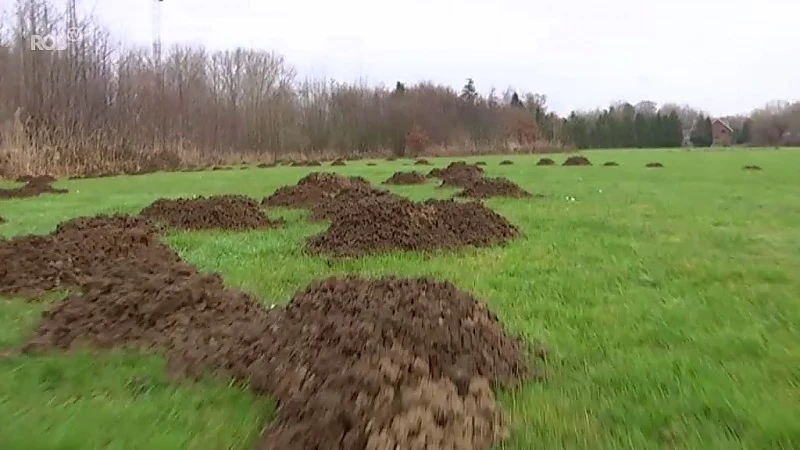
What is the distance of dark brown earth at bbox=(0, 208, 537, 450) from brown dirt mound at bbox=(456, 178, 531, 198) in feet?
31.4

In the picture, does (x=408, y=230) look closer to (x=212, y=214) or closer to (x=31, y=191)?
(x=212, y=214)

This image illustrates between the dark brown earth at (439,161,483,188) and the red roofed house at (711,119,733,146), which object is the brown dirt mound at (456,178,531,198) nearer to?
the dark brown earth at (439,161,483,188)

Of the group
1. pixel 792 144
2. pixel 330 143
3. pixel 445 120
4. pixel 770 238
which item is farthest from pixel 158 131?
pixel 792 144

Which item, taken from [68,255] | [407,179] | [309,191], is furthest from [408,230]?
[407,179]

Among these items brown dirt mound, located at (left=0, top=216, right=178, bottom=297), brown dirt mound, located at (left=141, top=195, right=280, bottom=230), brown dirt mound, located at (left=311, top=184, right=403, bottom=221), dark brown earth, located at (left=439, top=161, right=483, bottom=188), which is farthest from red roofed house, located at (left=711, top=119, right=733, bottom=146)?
brown dirt mound, located at (left=0, top=216, right=178, bottom=297)

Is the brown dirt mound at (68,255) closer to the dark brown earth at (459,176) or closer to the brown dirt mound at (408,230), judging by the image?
the brown dirt mound at (408,230)

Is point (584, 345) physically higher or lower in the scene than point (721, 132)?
lower

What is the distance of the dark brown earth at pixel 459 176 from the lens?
18.3 metres

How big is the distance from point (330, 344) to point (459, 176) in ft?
52.2

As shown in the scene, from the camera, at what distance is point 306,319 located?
13.9ft

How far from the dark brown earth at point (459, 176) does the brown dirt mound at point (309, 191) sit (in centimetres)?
369

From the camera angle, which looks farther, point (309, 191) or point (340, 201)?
point (309, 191)

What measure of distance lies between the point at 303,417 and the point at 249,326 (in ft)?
5.28

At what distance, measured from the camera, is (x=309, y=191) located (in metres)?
14.1
